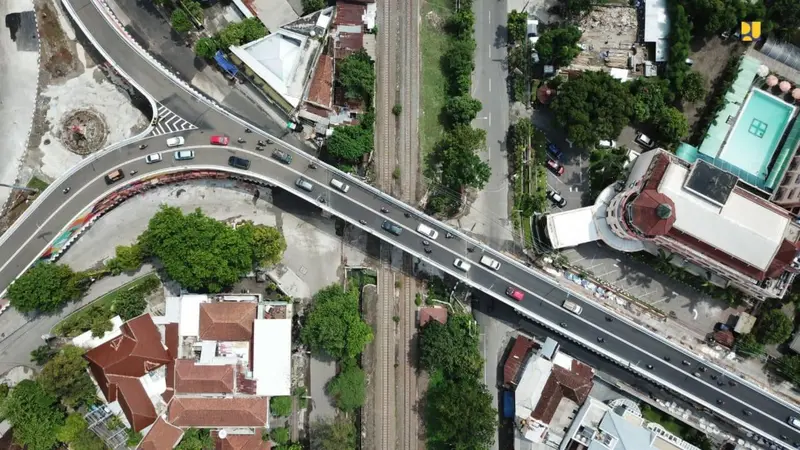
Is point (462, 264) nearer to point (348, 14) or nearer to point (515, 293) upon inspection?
point (515, 293)

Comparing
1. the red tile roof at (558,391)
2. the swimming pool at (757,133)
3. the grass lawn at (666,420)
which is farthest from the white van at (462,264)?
the swimming pool at (757,133)

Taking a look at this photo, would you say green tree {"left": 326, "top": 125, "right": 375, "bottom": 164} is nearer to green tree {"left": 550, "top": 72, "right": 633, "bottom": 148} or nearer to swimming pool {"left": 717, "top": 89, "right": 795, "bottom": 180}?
green tree {"left": 550, "top": 72, "right": 633, "bottom": 148}

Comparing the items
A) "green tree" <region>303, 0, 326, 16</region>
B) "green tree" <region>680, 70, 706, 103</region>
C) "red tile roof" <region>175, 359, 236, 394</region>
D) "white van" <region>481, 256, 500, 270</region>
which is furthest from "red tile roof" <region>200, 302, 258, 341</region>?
"green tree" <region>680, 70, 706, 103</region>

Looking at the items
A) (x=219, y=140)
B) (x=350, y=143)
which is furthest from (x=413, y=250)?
(x=219, y=140)

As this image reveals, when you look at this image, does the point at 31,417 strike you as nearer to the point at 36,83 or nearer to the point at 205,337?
the point at 205,337

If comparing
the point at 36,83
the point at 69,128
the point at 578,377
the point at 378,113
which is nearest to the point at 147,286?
the point at 69,128

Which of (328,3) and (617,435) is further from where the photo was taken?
(328,3)
